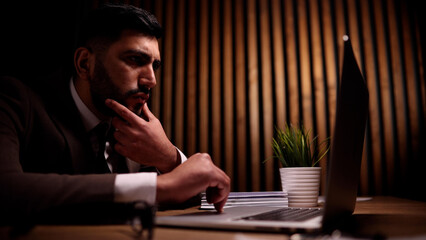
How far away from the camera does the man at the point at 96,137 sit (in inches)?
31.6

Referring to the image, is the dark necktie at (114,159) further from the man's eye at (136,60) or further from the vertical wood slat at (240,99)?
the vertical wood slat at (240,99)

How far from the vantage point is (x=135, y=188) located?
835 millimetres

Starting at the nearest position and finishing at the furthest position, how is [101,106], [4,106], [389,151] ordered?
[4,106]
[101,106]
[389,151]

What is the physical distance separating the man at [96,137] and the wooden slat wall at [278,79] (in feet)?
4.15

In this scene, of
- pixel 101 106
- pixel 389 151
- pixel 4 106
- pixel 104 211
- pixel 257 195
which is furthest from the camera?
pixel 389 151

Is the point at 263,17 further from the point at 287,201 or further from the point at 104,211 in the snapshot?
the point at 104,211

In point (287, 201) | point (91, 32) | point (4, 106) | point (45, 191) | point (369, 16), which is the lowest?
point (287, 201)

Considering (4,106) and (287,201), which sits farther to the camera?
(287,201)

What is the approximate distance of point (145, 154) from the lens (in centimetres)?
131

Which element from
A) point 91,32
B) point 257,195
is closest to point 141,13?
point 91,32

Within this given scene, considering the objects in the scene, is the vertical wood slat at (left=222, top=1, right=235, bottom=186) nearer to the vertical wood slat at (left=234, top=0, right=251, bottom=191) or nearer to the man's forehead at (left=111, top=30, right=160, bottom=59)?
the vertical wood slat at (left=234, top=0, right=251, bottom=191)

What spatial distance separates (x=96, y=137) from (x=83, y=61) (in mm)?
433

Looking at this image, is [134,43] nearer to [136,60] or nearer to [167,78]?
[136,60]

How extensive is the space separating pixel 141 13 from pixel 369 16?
214 centimetres
